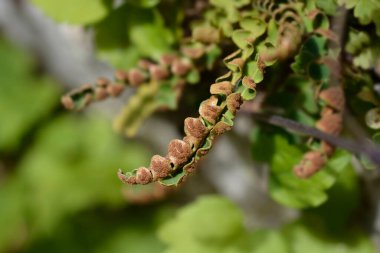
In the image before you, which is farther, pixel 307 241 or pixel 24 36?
pixel 24 36

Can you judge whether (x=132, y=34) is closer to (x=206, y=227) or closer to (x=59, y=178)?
(x=206, y=227)

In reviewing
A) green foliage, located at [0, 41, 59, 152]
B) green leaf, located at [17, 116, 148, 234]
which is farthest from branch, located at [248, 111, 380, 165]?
green foliage, located at [0, 41, 59, 152]

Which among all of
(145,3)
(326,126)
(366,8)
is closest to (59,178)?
(145,3)

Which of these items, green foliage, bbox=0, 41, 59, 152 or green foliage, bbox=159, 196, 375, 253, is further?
green foliage, bbox=0, 41, 59, 152

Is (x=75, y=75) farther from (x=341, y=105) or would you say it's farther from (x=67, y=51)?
(x=341, y=105)

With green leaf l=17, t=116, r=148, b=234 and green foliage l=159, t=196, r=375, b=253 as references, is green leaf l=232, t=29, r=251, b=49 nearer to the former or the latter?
green foliage l=159, t=196, r=375, b=253

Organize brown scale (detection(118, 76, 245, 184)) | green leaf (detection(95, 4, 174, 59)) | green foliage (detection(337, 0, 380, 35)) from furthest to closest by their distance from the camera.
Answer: green leaf (detection(95, 4, 174, 59)), green foliage (detection(337, 0, 380, 35)), brown scale (detection(118, 76, 245, 184))

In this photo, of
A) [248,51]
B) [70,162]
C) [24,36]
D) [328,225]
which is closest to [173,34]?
[248,51]

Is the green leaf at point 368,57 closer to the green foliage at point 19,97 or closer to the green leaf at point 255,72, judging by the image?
the green leaf at point 255,72
